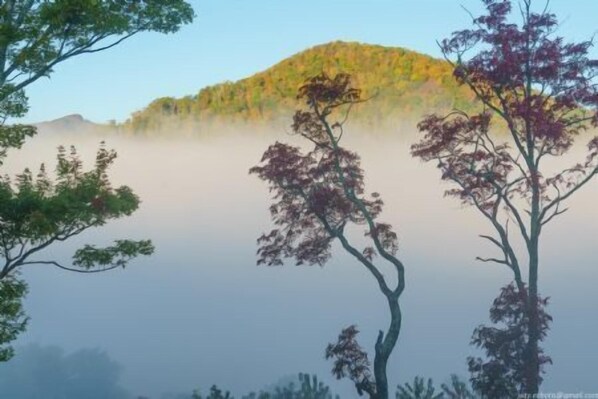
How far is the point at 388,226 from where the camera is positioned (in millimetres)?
9695

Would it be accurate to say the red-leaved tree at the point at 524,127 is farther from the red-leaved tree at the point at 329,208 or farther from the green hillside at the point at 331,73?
the green hillside at the point at 331,73

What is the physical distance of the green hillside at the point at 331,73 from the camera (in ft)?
56.0

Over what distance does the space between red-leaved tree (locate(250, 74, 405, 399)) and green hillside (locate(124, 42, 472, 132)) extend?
23.0 ft

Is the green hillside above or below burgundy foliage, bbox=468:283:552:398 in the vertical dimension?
above

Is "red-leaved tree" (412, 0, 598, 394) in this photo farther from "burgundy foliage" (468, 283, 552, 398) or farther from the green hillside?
the green hillside

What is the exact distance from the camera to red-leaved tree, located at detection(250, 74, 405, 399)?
954 centimetres

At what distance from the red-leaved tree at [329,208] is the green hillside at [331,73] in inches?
276

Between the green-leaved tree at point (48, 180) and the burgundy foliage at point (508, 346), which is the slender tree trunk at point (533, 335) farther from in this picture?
the green-leaved tree at point (48, 180)

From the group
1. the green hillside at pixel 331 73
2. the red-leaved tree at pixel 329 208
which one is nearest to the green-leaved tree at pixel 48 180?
the red-leaved tree at pixel 329 208

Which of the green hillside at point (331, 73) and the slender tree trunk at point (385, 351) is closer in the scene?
the slender tree trunk at point (385, 351)

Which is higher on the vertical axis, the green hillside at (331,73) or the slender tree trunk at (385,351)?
the green hillside at (331,73)

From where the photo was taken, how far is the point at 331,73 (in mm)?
18125

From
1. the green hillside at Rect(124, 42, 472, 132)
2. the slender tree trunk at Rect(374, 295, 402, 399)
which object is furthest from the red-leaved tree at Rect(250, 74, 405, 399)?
the green hillside at Rect(124, 42, 472, 132)

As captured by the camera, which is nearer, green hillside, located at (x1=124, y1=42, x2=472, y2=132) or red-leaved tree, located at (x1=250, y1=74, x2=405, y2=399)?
red-leaved tree, located at (x1=250, y1=74, x2=405, y2=399)
